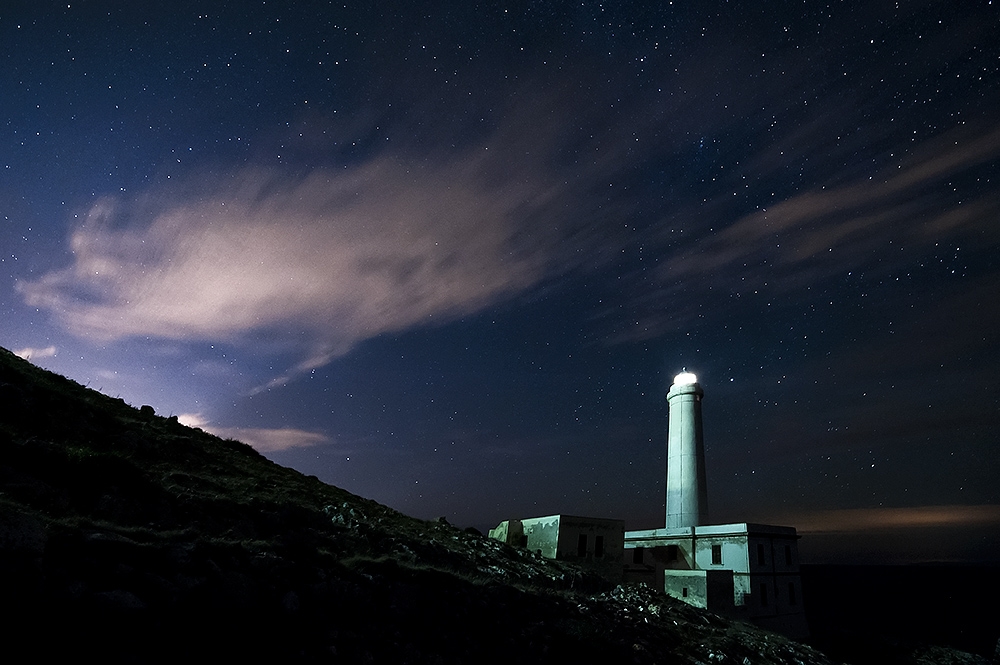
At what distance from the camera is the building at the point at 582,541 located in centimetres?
3026

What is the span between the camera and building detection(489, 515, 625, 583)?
30.3m

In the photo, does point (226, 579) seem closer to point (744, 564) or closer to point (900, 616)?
point (744, 564)

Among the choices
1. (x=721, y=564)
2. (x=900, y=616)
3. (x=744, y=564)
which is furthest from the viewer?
(x=900, y=616)

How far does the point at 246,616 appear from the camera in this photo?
9352 mm

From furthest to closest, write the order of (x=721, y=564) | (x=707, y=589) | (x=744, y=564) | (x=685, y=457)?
1. (x=685, y=457)
2. (x=721, y=564)
3. (x=744, y=564)
4. (x=707, y=589)

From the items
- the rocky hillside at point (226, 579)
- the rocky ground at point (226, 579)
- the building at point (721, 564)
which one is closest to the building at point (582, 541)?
the building at point (721, 564)

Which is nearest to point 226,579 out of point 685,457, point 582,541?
point 582,541

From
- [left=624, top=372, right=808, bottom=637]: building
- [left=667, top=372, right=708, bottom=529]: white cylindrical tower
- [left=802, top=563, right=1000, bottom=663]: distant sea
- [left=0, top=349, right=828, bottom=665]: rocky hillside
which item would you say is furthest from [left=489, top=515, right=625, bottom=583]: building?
[left=802, top=563, right=1000, bottom=663]: distant sea

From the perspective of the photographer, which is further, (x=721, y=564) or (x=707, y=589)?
(x=721, y=564)

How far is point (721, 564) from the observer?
106ft

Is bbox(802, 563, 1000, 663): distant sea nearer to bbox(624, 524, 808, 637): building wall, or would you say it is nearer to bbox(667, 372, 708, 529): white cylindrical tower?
bbox(624, 524, 808, 637): building wall

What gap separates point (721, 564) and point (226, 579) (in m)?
31.4

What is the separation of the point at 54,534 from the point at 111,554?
0.90 meters

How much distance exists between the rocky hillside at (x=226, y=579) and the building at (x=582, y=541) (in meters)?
10.4
